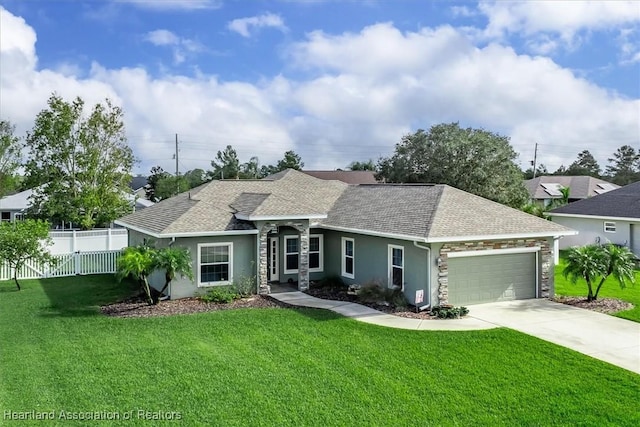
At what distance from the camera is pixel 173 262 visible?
46.7 feet

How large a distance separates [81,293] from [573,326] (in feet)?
50.2

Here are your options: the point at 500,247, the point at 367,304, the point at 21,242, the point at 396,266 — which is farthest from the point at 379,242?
the point at 21,242

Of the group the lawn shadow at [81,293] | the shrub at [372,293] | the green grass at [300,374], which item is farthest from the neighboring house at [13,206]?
the green grass at [300,374]

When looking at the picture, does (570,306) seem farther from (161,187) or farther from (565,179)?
(565,179)

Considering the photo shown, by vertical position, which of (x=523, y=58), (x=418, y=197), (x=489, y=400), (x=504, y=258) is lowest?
(x=489, y=400)

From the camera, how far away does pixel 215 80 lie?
876 inches

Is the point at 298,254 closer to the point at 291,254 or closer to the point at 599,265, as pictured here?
the point at 291,254

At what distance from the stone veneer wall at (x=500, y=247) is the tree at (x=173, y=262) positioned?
747 cm

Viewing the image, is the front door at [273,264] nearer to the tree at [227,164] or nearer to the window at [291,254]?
the window at [291,254]

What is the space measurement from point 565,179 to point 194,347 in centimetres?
5310

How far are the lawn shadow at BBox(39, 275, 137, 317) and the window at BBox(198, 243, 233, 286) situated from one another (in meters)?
2.88

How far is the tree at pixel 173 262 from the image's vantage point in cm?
1420

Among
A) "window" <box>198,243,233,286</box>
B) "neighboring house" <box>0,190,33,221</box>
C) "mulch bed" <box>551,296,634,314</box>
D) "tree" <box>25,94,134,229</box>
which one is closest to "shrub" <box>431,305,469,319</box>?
"mulch bed" <box>551,296,634,314</box>

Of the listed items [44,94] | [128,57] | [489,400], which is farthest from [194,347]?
[44,94]
